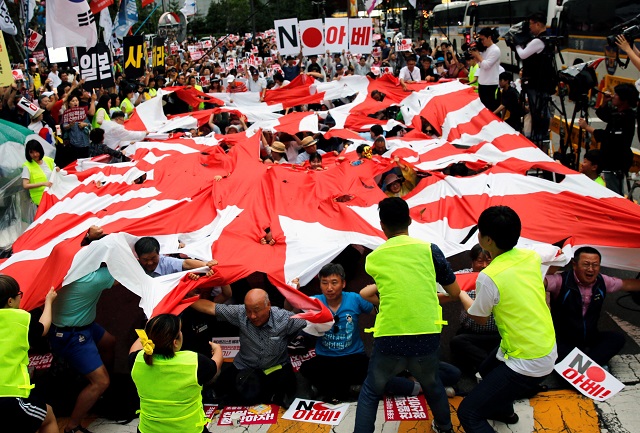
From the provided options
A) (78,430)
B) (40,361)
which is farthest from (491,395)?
(40,361)

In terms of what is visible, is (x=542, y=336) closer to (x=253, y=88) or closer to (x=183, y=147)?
(x=183, y=147)

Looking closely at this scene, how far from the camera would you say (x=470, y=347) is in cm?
470

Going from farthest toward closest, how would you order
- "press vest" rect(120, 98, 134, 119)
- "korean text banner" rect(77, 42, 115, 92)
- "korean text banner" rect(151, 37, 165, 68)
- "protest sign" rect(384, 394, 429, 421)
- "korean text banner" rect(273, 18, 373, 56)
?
"korean text banner" rect(151, 37, 165, 68)
"korean text banner" rect(273, 18, 373, 56)
"press vest" rect(120, 98, 134, 119)
"korean text banner" rect(77, 42, 115, 92)
"protest sign" rect(384, 394, 429, 421)

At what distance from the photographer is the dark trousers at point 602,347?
4598 mm

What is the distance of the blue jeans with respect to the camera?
3.64m

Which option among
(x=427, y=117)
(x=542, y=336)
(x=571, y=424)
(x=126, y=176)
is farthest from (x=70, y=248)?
(x=427, y=117)

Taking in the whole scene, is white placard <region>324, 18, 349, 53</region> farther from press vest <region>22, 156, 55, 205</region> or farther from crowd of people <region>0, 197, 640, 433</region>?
crowd of people <region>0, 197, 640, 433</region>

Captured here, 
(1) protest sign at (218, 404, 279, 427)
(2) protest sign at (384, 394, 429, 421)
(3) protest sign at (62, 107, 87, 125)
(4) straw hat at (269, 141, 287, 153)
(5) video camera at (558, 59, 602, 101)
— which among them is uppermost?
(5) video camera at (558, 59, 602, 101)

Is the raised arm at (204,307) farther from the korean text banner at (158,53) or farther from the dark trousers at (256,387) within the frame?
the korean text banner at (158,53)

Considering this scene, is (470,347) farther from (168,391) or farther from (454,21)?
(454,21)

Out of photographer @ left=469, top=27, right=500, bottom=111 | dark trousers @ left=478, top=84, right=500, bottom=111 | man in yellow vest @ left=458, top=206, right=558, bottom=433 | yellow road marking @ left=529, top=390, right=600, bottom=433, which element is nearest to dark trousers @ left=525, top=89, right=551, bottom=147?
photographer @ left=469, top=27, right=500, bottom=111

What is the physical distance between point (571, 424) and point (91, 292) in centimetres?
343

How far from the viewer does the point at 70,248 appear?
4723 mm

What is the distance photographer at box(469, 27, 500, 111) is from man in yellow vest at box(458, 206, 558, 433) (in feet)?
20.9
